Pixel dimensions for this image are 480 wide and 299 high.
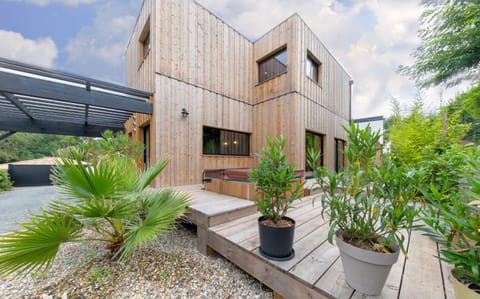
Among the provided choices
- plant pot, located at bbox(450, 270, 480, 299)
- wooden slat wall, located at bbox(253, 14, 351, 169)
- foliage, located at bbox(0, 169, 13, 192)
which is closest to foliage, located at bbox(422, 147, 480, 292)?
plant pot, located at bbox(450, 270, 480, 299)

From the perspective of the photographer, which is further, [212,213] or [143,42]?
[143,42]

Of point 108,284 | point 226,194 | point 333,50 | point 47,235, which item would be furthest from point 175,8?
point 333,50

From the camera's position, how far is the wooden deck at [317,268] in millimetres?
1273

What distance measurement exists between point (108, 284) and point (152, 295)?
498 millimetres

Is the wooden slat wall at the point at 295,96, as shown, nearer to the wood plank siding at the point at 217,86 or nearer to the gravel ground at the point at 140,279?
the wood plank siding at the point at 217,86

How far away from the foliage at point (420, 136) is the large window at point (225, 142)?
4.24 m

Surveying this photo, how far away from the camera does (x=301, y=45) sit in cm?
577

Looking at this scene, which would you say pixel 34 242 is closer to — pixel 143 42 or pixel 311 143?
pixel 143 42

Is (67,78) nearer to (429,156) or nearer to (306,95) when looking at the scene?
(306,95)

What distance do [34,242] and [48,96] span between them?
3499 millimetres

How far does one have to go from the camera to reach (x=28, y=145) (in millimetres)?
17734

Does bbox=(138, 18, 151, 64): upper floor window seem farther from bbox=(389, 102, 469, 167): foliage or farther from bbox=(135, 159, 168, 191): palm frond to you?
bbox=(389, 102, 469, 167): foliage

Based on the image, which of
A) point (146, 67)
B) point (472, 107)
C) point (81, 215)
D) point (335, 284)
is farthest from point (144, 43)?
point (472, 107)

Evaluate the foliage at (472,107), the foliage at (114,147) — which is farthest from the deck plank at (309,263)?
the foliage at (472,107)
